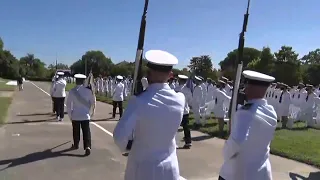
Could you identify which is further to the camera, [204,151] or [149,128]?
[204,151]

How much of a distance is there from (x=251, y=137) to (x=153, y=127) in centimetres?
94

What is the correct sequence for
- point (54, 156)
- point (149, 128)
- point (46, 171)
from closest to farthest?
point (149, 128)
point (46, 171)
point (54, 156)

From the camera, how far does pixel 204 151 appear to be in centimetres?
1055

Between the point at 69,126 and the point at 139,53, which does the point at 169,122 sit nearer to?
the point at 139,53

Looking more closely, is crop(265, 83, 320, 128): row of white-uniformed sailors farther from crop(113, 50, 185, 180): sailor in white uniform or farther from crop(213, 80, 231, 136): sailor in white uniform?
crop(113, 50, 185, 180): sailor in white uniform

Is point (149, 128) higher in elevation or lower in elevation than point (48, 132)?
→ higher

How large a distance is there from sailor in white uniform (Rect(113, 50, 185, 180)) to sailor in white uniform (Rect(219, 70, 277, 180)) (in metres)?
0.58

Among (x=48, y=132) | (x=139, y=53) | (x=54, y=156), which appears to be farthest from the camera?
(x=48, y=132)

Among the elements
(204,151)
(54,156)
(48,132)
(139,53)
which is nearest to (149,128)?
(139,53)

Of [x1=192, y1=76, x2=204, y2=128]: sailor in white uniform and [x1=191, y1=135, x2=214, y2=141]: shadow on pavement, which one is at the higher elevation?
[x1=192, y1=76, x2=204, y2=128]: sailor in white uniform

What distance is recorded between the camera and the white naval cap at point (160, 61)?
332cm

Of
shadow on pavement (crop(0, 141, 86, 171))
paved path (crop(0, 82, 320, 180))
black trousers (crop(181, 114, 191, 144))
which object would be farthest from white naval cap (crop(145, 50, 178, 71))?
black trousers (crop(181, 114, 191, 144))

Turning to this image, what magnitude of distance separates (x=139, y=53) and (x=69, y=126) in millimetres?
10659

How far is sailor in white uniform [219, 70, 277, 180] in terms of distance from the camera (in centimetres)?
354
